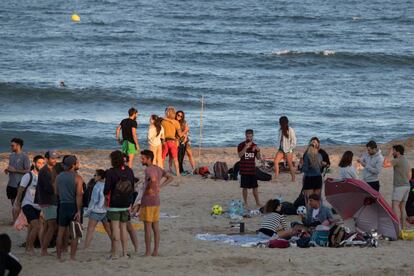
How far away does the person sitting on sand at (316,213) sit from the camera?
46.8 feet

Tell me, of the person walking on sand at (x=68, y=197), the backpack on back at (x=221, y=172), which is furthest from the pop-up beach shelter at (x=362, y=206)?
the backpack on back at (x=221, y=172)

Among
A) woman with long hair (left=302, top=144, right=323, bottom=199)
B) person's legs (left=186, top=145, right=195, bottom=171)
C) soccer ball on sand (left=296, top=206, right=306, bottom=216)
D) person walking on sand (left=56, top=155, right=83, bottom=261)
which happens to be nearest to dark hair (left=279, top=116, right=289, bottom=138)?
person's legs (left=186, top=145, right=195, bottom=171)

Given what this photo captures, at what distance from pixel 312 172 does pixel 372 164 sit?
1.04 meters

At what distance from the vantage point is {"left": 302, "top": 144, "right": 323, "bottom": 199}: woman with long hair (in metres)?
15.8

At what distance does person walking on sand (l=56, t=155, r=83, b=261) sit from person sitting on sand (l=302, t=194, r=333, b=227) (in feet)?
12.0

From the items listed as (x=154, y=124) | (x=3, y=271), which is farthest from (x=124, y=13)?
(x=3, y=271)

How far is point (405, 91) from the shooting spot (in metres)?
38.2

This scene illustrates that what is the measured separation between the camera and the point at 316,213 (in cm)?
1438

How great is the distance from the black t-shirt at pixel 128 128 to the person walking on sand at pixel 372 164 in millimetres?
4920

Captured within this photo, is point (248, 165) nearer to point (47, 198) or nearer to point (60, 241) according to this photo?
point (47, 198)

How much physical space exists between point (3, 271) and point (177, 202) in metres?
8.52

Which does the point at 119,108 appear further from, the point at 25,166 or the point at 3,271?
the point at 3,271

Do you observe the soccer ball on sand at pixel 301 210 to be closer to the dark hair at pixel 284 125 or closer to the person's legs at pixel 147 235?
the dark hair at pixel 284 125

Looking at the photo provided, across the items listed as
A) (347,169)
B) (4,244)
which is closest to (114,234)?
(4,244)
